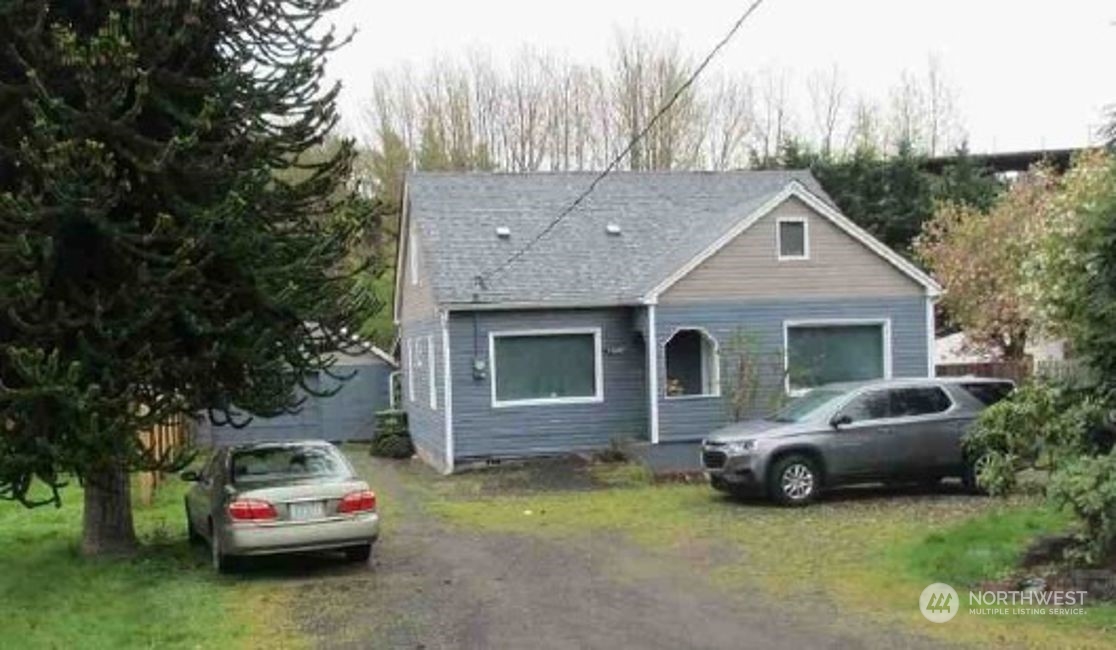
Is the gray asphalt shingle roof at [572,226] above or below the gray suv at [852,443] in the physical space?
above

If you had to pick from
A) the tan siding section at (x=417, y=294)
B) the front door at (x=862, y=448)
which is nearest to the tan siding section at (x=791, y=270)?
the tan siding section at (x=417, y=294)

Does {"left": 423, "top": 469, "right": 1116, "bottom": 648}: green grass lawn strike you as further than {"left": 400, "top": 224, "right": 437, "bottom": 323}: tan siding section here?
No

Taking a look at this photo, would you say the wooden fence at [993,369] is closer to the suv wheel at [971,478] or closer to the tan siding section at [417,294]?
the tan siding section at [417,294]

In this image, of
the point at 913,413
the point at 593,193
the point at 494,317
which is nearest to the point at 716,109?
the point at 593,193

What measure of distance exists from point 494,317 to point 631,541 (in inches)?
385

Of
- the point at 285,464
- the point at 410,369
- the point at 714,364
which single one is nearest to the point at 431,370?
the point at 410,369

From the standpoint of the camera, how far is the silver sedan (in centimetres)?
1205

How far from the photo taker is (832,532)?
544 inches

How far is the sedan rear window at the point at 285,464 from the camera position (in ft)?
41.8

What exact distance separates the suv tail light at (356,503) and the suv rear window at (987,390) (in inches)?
369

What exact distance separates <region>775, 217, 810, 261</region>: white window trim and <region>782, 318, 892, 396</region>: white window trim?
128 centimetres

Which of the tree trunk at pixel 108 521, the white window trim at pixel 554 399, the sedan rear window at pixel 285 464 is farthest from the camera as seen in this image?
the white window trim at pixel 554 399

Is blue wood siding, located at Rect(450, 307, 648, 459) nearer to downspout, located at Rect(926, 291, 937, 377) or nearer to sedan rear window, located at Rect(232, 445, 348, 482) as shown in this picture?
downspout, located at Rect(926, 291, 937, 377)

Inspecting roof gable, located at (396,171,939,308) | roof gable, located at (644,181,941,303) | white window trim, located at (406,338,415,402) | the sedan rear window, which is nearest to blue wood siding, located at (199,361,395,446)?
white window trim, located at (406,338,415,402)
